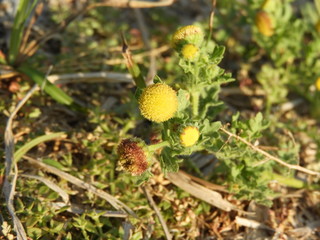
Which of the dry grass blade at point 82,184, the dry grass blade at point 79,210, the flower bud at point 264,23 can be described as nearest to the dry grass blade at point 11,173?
the dry grass blade at point 82,184

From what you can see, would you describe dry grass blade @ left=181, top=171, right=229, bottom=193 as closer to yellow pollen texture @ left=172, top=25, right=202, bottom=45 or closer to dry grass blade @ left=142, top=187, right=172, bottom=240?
dry grass blade @ left=142, top=187, right=172, bottom=240

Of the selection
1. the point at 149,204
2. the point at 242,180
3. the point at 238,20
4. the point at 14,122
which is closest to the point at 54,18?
the point at 14,122

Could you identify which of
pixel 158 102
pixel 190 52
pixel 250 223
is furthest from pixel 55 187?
pixel 250 223

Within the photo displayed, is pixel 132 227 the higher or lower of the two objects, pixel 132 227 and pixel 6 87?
the lower

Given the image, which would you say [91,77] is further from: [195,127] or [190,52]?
[195,127]

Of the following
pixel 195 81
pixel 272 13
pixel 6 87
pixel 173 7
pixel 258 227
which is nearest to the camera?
pixel 195 81

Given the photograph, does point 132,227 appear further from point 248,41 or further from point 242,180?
point 248,41

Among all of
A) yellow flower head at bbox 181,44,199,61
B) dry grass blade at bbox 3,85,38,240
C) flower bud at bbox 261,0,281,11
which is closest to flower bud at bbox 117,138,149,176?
yellow flower head at bbox 181,44,199,61
